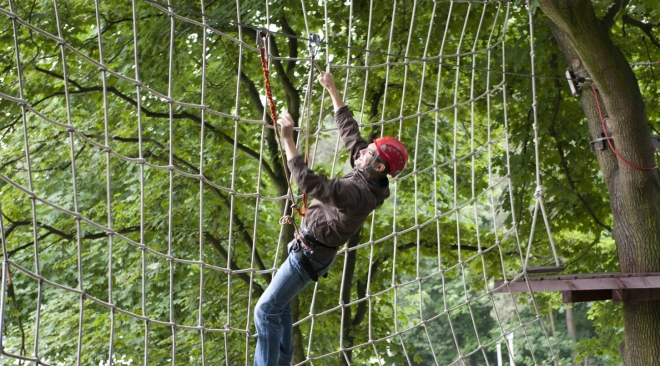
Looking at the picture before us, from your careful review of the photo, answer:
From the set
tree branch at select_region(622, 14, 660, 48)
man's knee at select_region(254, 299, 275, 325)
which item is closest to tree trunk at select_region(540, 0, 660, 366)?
tree branch at select_region(622, 14, 660, 48)

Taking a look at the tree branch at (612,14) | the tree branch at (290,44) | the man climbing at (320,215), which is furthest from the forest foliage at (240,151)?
the man climbing at (320,215)

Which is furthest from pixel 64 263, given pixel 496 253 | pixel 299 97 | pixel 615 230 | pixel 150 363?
pixel 615 230

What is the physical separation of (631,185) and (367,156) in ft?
7.16

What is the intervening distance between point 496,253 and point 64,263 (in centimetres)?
339

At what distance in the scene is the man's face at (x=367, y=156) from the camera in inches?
102

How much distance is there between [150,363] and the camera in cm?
662

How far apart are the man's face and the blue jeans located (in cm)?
33

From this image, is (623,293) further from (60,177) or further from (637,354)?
(60,177)

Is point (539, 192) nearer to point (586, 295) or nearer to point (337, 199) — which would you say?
point (586, 295)

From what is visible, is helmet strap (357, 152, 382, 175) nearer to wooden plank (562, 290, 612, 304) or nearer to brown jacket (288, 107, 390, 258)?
brown jacket (288, 107, 390, 258)

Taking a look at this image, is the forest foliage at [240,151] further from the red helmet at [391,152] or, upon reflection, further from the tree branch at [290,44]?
the red helmet at [391,152]

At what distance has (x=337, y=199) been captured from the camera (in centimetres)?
248

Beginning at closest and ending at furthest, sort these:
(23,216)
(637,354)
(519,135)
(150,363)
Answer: (637,354) < (519,135) < (150,363) < (23,216)

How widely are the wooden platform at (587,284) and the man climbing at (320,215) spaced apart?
1.24 m
